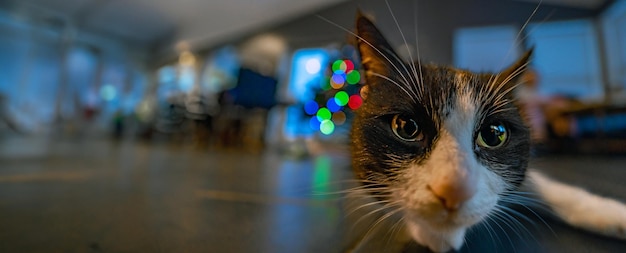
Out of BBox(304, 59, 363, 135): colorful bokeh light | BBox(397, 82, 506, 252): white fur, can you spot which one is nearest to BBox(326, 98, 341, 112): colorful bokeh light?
BBox(304, 59, 363, 135): colorful bokeh light

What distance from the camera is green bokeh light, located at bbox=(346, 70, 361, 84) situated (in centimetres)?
39

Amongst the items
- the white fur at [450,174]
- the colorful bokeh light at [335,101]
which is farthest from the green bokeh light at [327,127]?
the white fur at [450,174]

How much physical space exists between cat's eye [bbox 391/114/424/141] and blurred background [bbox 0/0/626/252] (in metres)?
0.08

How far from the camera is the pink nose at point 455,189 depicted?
22 centimetres

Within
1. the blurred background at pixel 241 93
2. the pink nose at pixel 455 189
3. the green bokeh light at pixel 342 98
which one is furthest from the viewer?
the green bokeh light at pixel 342 98

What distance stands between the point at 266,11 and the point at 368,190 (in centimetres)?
31

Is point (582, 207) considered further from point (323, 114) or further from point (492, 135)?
point (323, 114)

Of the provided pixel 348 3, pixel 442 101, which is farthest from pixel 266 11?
pixel 442 101

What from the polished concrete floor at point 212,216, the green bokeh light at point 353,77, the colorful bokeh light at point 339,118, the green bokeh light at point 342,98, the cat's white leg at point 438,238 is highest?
the green bokeh light at point 353,77

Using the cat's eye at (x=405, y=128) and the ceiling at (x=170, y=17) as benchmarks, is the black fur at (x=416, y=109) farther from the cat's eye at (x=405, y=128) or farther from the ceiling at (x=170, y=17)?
the ceiling at (x=170, y=17)

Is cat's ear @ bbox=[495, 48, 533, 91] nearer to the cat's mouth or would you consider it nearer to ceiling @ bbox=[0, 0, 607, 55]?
the cat's mouth

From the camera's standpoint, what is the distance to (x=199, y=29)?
1.77 ft

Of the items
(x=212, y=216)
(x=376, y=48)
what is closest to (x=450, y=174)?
(x=376, y=48)

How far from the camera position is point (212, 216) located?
1.54ft
